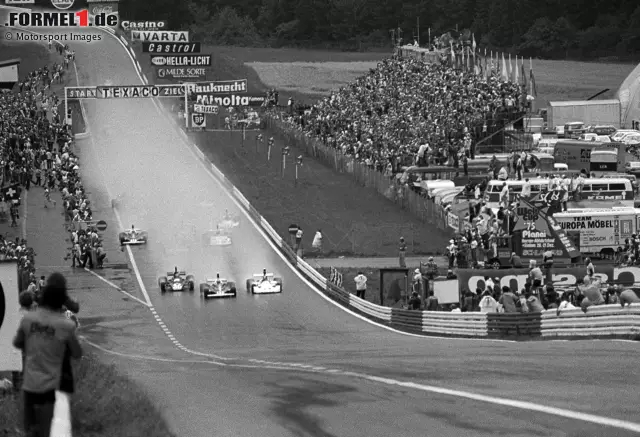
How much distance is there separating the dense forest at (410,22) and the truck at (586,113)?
35.9 metres

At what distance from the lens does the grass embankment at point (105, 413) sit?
12164 millimetres

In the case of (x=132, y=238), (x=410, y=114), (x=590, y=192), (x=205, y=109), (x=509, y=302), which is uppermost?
(x=205, y=109)

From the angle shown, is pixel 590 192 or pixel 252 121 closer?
pixel 590 192

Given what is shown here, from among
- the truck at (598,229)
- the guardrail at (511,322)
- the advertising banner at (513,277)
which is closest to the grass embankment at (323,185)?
the truck at (598,229)

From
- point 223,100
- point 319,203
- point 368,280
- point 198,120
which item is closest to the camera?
point 368,280

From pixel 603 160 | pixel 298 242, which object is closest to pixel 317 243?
pixel 298 242

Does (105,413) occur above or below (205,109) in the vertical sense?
below

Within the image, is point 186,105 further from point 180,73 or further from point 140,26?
point 140,26

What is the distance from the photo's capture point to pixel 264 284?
132 feet

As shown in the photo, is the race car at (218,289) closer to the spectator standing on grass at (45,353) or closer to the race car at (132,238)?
the race car at (132,238)

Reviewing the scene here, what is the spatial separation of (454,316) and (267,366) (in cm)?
1009

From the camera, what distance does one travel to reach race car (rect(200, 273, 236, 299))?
39281mm

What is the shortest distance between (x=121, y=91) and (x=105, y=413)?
6911 cm

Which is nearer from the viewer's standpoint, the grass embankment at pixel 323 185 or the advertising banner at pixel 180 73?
the grass embankment at pixel 323 185
